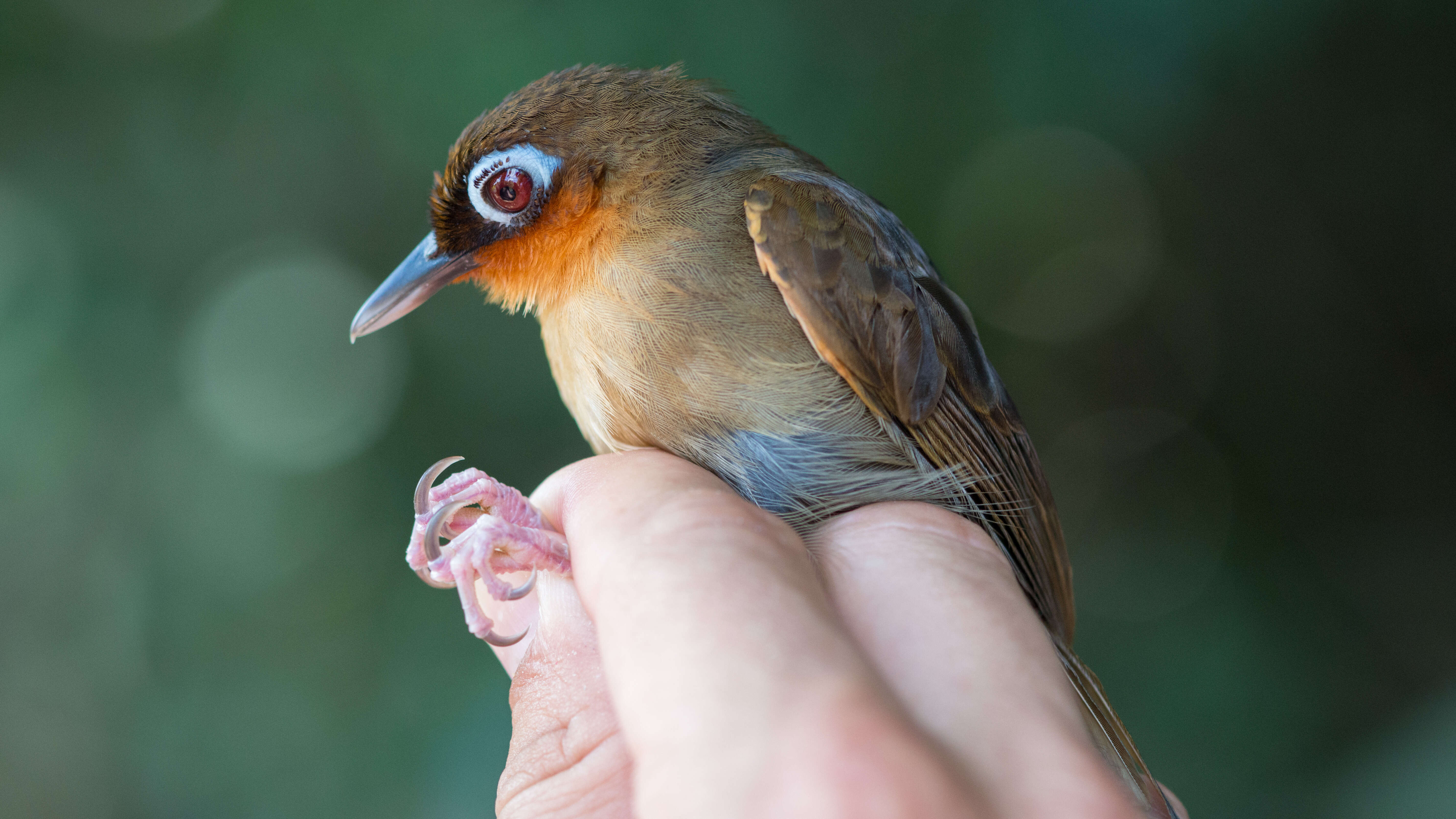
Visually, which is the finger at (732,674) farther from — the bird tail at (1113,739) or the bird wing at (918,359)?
the bird tail at (1113,739)

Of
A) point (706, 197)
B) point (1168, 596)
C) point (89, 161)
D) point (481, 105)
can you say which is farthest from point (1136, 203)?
point (89, 161)

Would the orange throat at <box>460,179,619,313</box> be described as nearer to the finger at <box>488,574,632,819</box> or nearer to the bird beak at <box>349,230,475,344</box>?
the bird beak at <box>349,230,475,344</box>

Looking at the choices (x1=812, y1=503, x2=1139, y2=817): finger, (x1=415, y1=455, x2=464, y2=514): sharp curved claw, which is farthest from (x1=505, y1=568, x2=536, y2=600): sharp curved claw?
(x1=812, y1=503, x2=1139, y2=817): finger

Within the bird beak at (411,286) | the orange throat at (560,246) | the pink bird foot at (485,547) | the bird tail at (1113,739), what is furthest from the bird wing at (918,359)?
the bird beak at (411,286)

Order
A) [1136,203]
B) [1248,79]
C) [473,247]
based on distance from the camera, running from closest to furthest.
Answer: [473,247]
[1248,79]
[1136,203]

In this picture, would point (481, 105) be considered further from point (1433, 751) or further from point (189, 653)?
point (1433, 751)

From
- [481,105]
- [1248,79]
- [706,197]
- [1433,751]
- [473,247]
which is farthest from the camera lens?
[1248,79]

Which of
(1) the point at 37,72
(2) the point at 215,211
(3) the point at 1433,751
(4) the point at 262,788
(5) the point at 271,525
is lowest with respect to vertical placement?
(3) the point at 1433,751
